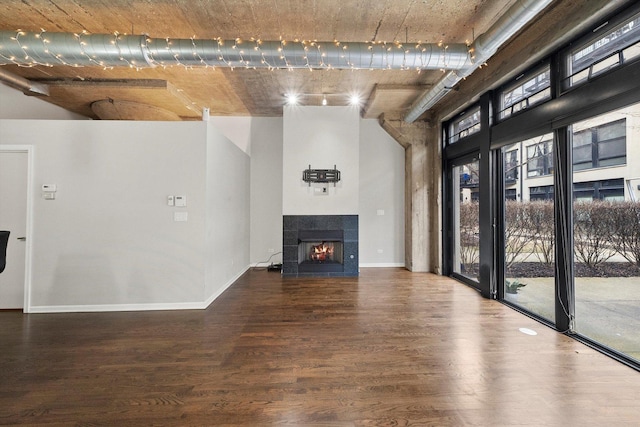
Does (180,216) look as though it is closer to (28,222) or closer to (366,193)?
(28,222)

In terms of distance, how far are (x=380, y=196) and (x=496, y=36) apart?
381 cm

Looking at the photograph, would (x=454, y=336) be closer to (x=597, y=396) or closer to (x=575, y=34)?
(x=597, y=396)

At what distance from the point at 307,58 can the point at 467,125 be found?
3.38 meters

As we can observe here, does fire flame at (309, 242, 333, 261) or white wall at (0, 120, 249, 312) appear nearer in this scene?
white wall at (0, 120, 249, 312)

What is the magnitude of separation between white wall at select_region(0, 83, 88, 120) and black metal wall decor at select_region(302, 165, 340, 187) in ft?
15.9

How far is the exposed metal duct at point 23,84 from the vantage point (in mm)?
3869

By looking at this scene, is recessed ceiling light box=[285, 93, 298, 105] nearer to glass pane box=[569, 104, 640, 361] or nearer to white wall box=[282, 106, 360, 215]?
white wall box=[282, 106, 360, 215]

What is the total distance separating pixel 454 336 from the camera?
110 inches

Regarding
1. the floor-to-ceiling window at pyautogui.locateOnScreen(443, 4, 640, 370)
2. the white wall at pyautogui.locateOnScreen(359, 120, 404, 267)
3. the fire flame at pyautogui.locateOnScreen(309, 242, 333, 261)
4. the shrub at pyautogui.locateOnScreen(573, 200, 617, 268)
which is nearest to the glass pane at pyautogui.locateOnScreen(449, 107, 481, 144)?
the floor-to-ceiling window at pyautogui.locateOnScreen(443, 4, 640, 370)

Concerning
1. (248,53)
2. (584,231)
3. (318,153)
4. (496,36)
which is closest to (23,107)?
(248,53)

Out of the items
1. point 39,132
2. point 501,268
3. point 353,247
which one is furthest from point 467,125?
point 39,132

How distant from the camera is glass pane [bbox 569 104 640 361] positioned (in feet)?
7.60

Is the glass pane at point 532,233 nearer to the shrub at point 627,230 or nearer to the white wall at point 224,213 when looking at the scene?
the shrub at point 627,230

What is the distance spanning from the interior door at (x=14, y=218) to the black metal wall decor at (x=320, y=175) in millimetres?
4131
